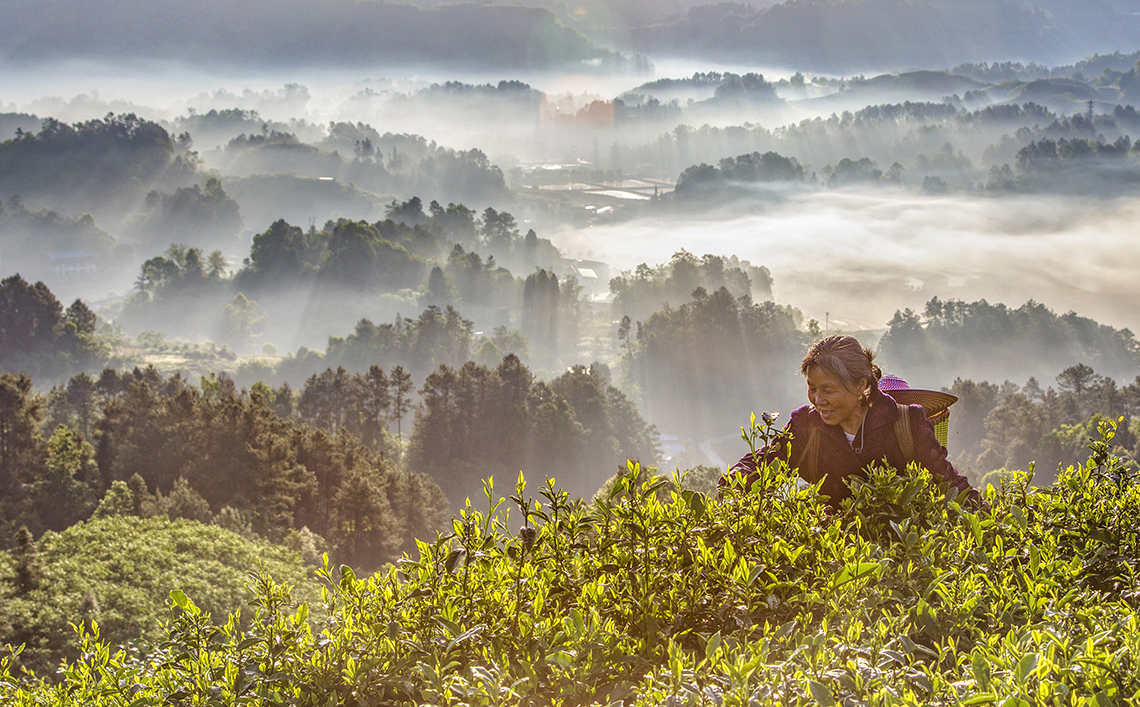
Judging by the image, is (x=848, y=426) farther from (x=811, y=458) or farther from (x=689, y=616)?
(x=689, y=616)

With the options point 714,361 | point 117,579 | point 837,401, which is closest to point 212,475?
point 117,579

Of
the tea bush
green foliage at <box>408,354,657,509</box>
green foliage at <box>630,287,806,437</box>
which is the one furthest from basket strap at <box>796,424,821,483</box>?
green foliage at <box>630,287,806,437</box>

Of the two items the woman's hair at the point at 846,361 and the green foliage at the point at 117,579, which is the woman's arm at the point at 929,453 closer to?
the woman's hair at the point at 846,361

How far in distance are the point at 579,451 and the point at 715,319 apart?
43834 mm

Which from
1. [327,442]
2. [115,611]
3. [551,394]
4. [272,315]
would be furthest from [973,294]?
[115,611]

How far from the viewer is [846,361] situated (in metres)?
3.74

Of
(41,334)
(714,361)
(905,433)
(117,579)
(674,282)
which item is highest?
(905,433)

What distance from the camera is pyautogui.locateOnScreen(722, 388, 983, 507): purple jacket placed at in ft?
11.4

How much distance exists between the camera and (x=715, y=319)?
107 metres

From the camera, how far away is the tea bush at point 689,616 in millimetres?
1805

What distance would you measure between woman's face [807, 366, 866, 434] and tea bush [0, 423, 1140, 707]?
2.86 feet

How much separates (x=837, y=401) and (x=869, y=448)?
10.7 inches

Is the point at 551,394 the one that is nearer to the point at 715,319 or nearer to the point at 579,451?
the point at 579,451

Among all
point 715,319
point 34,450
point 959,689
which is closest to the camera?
point 959,689
